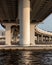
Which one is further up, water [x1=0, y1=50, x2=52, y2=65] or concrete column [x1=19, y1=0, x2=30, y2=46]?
concrete column [x1=19, y1=0, x2=30, y2=46]

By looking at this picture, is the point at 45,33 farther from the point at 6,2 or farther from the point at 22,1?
the point at 22,1

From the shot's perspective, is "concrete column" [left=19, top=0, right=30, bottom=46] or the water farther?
"concrete column" [left=19, top=0, right=30, bottom=46]

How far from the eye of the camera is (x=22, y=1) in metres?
49.8

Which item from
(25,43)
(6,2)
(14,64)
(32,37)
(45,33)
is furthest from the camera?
(45,33)

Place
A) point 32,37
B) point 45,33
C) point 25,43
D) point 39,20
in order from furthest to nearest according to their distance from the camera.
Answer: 1. point 45,33
2. point 39,20
3. point 32,37
4. point 25,43

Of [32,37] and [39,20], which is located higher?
[39,20]

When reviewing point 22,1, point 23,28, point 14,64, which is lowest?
point 14,64

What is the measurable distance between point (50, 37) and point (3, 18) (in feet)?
229

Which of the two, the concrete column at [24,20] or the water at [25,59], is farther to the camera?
the concrete column at [24,20]

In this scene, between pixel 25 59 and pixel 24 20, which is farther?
pixel 24 20

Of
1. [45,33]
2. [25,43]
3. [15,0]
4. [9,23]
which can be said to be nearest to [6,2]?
[15,0]

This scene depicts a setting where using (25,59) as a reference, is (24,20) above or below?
above

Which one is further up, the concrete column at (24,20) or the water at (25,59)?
the concrete column at (24,20)

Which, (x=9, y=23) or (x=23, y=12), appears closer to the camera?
(x=23, y=12)
